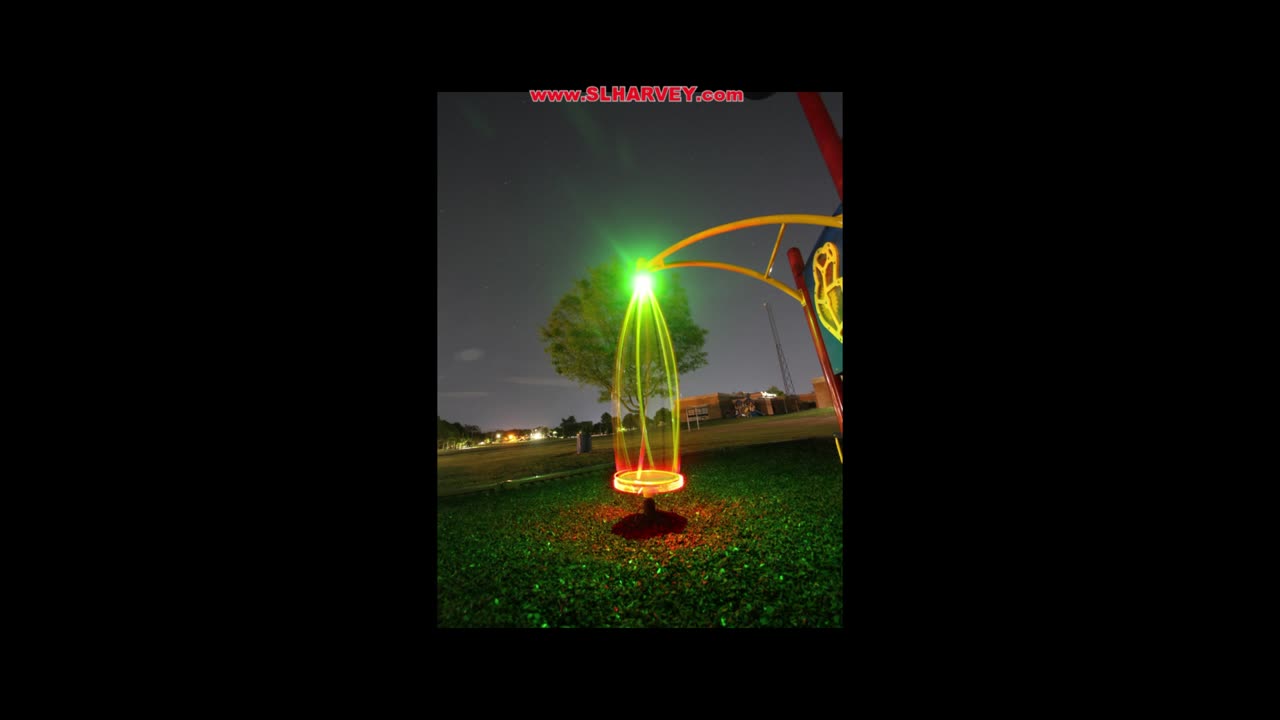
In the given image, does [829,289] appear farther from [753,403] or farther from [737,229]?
[753,403]

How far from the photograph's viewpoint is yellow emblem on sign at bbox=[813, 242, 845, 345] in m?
6.90

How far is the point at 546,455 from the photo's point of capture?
13359 millimetres

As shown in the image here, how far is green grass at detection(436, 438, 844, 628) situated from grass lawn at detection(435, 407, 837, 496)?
261 centimetres

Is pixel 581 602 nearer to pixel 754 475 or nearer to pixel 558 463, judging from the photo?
pixel 754 475

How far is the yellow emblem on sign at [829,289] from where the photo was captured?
6898mm

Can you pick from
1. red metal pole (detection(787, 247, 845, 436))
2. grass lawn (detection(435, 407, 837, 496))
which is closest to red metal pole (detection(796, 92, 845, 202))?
red metal pole (detection(787, 247, 845, 436))

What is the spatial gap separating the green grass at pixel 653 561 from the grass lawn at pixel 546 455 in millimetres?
2614

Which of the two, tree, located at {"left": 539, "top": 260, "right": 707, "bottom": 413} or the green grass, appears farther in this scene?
tree, located at {"left": 539, "top": 260, "right": 707, "bottom": 413}

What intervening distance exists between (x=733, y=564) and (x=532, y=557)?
7.51ft

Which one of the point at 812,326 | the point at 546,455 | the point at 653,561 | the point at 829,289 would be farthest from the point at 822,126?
the point at 546,455

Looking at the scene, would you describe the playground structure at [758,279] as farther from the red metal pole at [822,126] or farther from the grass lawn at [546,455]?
the grass lawn at [546,455]

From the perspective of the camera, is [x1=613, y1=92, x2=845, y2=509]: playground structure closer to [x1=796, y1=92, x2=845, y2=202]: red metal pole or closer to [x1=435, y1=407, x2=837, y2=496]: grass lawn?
[x1=796, y1=92, x2=845, y2=202]: red metal pole

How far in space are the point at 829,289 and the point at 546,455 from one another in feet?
32.5
